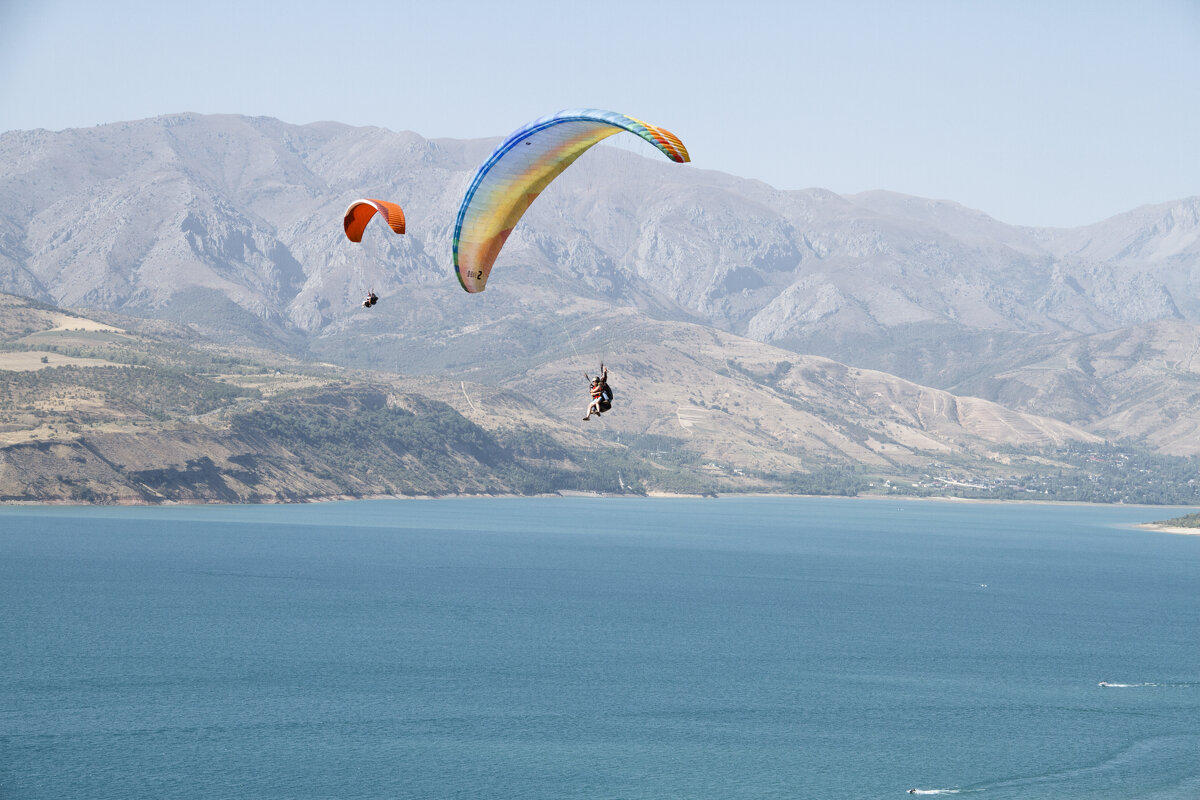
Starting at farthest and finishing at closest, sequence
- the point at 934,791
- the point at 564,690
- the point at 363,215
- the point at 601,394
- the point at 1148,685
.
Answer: the point at 1148,685 < the point at 564,690 < the point at 934,791 < the point at 363,215 < the point at 601,394

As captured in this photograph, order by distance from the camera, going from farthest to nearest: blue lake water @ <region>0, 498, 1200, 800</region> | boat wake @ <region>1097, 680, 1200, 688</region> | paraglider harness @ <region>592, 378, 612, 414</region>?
boat wake @ <region>1097, 680, 1200, 688</region> < blue lake water @ <region>0, 498, 1200, 800</region> < paraglider harness @ <region>592, 378, 612, 414</region>

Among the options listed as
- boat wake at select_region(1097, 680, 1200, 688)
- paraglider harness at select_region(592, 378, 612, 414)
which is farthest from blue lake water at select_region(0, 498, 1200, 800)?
paraglider harness at select_region(592, 378, 612, 414)

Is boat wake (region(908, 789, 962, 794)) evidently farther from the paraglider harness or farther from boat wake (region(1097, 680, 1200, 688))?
the paraglider harness

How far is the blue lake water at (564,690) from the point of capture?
277 ft

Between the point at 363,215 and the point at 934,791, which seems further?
the point at 934,791

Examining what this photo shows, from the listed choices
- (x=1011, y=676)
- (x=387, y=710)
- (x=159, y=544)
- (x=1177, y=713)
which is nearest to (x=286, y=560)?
(x=159, y=544)

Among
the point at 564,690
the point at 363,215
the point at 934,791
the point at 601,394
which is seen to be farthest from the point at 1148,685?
the point at 363,215

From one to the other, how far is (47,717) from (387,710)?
23.3 meters

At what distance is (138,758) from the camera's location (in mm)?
84500

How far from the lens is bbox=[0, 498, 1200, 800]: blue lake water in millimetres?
84562

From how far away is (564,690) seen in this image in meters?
107

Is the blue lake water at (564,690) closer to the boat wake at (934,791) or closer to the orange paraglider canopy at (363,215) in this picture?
the boat wake at (934,791)

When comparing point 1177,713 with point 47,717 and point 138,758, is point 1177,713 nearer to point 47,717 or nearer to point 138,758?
point 138,758

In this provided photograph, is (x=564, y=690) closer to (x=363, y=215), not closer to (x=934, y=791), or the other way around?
(x=934, y=791)
